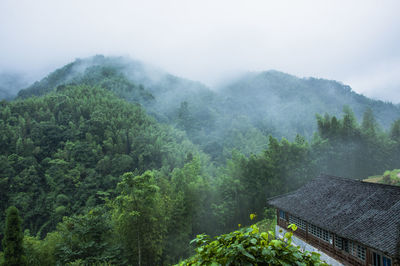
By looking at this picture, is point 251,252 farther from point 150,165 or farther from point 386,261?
point 150,165

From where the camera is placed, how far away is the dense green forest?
13.9 meters

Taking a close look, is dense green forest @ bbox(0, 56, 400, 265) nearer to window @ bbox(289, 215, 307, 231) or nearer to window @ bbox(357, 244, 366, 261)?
window @ bbox(289, 215, 307, 231)

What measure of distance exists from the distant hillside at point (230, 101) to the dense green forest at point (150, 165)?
21.5 inches

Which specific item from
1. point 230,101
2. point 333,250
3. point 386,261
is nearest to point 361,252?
point 386,261

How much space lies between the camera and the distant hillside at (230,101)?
52875 mm

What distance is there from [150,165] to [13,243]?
852 inches

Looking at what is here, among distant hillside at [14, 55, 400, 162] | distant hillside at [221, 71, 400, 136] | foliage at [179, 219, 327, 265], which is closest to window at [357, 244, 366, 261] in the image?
foliage at [179, 219, 327, 265]

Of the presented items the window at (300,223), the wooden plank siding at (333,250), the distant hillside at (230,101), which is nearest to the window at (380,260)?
the wooden plank siding at (333,250)

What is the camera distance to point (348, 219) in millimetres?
9898

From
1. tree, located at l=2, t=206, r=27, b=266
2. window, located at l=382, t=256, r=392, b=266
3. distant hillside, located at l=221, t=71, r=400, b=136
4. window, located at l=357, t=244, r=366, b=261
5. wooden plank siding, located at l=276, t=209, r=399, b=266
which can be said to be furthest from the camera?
distant hillside, located at l=221, t=71, r=400, b=136

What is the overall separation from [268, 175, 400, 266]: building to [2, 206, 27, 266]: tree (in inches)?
518

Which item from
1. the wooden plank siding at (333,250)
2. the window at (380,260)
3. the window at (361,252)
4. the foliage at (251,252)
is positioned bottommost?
the wooden plank siding at (333,250)

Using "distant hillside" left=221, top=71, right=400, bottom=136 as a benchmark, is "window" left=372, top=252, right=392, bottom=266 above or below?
below

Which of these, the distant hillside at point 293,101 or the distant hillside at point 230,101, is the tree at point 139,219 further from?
the distant hillside at point 293,101
